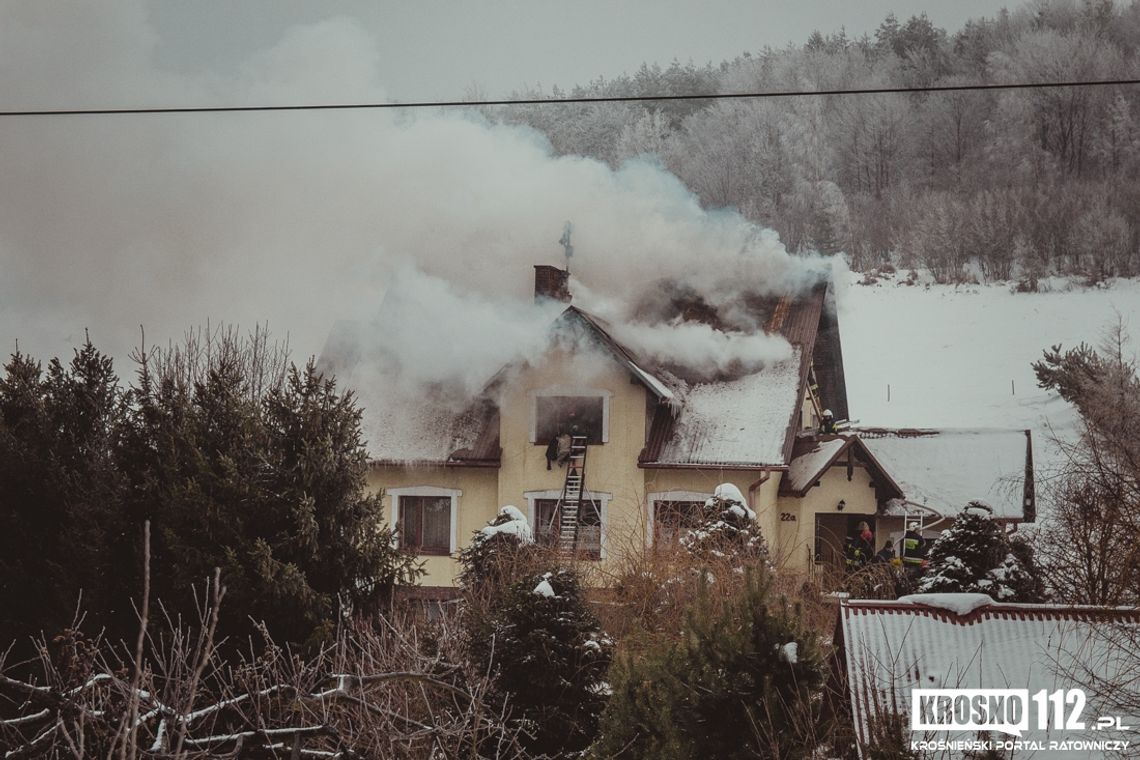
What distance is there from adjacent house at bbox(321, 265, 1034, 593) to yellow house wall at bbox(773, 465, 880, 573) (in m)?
0.01

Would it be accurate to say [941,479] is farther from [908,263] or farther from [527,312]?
[527,312]

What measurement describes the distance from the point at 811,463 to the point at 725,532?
2.11m

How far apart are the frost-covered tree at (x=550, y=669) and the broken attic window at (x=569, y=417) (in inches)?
170

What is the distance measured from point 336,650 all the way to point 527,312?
4.92 metres

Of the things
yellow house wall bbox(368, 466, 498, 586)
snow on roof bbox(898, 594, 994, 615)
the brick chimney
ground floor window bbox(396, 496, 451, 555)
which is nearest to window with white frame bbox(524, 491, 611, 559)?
yellow house wall bbox(368, 466, 498, 586)

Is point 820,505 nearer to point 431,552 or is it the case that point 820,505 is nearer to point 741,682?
point 431,552

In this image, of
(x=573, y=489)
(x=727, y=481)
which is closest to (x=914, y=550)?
(x=727, y=481)

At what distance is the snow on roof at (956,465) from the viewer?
1108cm

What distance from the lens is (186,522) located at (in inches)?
376

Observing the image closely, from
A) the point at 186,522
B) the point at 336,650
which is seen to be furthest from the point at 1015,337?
the point at 186,522

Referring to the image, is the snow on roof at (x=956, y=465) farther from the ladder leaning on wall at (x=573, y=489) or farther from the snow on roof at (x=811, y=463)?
the ladder leaning on wall at (x=573, y=489)

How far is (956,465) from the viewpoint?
1144 centimetres

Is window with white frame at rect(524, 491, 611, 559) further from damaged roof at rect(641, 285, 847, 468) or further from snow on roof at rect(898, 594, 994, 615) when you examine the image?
snow on roof at rect(898, 594, 994, 615)

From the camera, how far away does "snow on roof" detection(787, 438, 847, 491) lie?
450 inches
